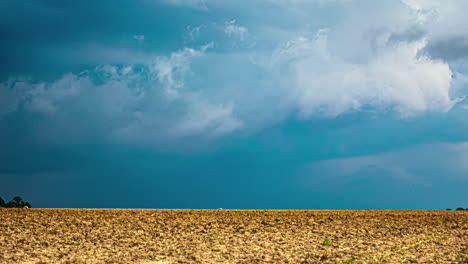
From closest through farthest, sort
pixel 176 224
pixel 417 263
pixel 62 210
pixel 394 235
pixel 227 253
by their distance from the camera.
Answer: pixel 417 263 → pixel 227 253 → pixel 394 235 → pixel 176 224 → pixel 62 210

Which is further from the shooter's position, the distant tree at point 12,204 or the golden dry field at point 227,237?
the distant tree at point 12,204

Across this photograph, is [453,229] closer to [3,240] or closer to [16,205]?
[3,240]

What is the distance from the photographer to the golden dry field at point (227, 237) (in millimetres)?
18656

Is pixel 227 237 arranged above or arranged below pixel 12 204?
below

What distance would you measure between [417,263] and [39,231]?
16214 mm

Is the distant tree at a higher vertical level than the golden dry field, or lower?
higher

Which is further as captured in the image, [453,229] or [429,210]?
[429,210]

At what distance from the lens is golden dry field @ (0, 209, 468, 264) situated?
61.2ft

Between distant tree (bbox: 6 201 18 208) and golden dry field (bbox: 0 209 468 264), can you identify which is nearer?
golden dry field (bbox: 0 209 468 264)

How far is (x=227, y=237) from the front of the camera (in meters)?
21.9

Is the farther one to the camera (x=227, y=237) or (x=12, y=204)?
(x=12, y=204)

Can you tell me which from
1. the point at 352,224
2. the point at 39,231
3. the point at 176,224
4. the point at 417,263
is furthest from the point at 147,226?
the point at 417,263

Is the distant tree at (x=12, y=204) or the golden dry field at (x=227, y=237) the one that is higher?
the distant tree at (x=12, y=204)

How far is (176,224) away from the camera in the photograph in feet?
80.9
